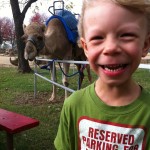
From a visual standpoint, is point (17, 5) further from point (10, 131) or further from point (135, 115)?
point (135, 115)

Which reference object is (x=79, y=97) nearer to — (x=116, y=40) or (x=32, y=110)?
(x=116, y=40)

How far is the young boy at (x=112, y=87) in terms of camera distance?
1089 millimetres

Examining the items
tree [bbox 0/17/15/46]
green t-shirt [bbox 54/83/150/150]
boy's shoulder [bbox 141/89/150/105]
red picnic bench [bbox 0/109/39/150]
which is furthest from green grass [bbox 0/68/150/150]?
tree [bbox 0/17/15/46]

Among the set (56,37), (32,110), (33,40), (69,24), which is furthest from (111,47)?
(69,24)

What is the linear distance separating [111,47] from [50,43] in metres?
5.60

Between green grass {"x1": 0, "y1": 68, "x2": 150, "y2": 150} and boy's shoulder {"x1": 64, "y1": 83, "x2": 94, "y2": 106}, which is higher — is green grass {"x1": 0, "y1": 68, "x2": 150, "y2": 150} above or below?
below

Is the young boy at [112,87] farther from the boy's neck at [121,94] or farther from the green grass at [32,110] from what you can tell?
the green grass at [32,110]

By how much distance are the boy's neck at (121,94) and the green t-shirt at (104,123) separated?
0.02 m

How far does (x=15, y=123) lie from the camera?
10.6 feet

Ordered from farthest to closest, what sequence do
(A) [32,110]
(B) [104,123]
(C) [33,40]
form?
1. (A) [32,110]
2. (C) [33,40]
3. (B) [104,123]

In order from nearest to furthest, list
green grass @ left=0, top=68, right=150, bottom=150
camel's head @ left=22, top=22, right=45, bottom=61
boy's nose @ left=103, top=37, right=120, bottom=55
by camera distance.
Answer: boy's nose @ left=103, top=37, right=120, bottom=55 < green grass @ left=0, top=68, right=150, bottom=150 < camel's head @ left=22, top=22, right=45, bottom=61

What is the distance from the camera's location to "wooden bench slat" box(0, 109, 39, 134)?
3.10m

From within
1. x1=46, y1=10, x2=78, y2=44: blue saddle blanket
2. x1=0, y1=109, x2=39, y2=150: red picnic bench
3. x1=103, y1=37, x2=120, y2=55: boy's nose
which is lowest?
x1=0, y1=109, x2=39, y2=150: red picnic bench

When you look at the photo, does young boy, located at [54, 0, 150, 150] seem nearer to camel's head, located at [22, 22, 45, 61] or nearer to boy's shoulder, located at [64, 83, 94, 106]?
boy's shoulder, located at [64, 83, 94, 106]
